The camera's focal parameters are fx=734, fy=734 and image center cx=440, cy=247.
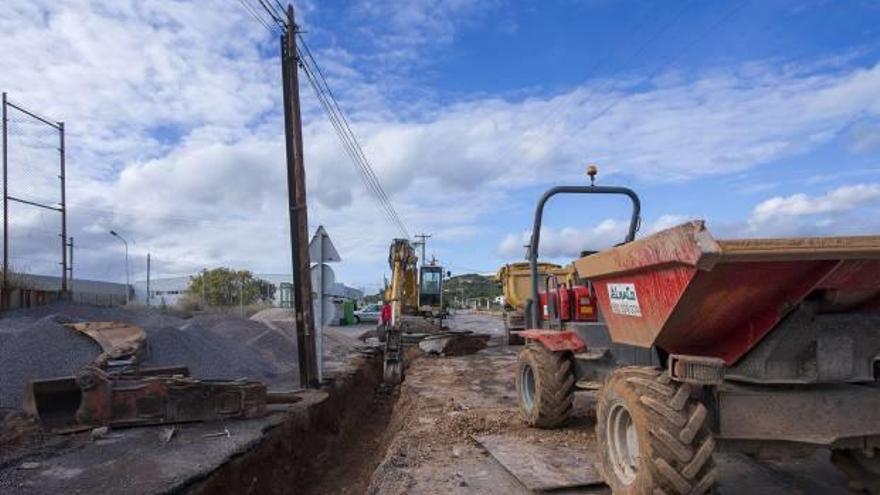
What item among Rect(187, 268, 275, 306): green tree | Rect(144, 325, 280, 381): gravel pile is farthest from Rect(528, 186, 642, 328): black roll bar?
Rect(187, 268, 275, 306): green tree

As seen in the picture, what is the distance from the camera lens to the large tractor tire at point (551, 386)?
7.38 meters

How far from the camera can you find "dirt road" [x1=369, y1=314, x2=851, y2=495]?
18.4 feet

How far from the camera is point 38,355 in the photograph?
10.6 meters

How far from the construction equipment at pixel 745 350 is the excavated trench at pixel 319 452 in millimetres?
4050

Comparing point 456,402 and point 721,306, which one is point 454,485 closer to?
point 721,306

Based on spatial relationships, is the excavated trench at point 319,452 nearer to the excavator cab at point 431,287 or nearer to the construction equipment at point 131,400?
the construction equipment at point 131,400

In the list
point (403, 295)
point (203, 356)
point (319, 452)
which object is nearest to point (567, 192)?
point (319, 452)

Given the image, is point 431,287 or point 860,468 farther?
point 431,287

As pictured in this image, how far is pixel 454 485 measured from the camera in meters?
5.86

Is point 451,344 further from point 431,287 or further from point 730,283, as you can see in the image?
point 730,283

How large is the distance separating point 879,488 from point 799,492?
52 centimetres

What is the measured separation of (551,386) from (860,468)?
2953 mm

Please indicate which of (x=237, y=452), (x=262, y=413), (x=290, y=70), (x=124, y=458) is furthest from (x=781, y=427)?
(x=290, y=70)

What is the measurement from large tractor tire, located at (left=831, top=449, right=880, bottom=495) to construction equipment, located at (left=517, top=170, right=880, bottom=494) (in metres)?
0.05
